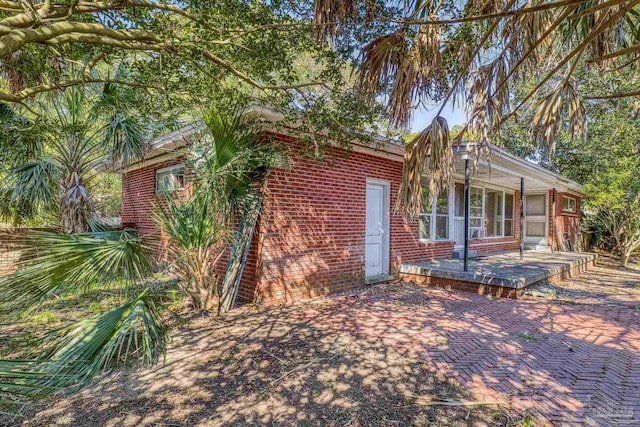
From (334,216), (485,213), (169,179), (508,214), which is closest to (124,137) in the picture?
(169,179)

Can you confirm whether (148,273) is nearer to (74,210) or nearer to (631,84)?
(74,210)

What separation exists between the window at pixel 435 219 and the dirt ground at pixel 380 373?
411 cm

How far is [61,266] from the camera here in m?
2.88

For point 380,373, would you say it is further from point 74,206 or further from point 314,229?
point 74,206

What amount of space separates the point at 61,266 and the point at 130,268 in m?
0.87

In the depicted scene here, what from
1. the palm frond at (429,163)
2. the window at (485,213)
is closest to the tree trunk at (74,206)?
the palm frond at (429,163)

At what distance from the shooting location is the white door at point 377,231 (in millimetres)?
8250

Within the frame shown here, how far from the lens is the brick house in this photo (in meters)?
6.30

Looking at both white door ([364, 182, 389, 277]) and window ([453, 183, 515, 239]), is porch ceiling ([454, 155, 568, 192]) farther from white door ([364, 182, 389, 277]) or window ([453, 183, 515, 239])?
white door ([364, 182, 389, 277])

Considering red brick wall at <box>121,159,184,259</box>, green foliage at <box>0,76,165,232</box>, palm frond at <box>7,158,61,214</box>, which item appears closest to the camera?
green foliage at <box>0,76,165,232</box>

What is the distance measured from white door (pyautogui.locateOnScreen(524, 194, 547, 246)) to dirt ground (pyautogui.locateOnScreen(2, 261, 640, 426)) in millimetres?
10638

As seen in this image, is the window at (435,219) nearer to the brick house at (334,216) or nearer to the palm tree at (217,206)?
the brick house at (334,216)

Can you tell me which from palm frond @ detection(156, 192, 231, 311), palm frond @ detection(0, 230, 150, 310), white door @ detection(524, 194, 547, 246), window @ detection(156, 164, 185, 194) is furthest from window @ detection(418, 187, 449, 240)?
palm frond @ detection(0, 230, 150, 310)

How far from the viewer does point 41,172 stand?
23.4 ft
